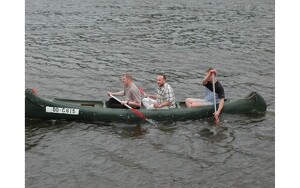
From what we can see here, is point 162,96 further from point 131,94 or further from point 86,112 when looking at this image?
point 86,112

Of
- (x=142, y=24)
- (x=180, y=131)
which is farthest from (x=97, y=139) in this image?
(x=142, y=24)

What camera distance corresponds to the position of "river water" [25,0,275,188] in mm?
9117

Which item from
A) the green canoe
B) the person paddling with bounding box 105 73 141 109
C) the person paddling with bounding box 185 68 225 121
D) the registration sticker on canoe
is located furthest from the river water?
the person paddling with bounding box 105 73 141 109

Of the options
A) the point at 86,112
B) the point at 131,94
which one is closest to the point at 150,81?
the point at 131,94

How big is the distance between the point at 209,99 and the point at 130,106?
230cm

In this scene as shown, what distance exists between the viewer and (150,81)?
1652cm

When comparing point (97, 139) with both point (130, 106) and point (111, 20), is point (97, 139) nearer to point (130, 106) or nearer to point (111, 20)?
point (130, 106)

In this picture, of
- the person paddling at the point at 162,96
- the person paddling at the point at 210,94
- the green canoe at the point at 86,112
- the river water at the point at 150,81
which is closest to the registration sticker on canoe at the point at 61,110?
the green canoe at the point at 86,112

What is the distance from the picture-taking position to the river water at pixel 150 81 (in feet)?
29.9

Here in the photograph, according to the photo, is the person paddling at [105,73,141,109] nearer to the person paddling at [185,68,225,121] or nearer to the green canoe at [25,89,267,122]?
the green canoe at [25,89,267,122]

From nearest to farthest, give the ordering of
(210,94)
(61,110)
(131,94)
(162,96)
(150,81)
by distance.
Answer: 1. (61,110)
2. (131,94)
3. (162,96)
4. (210,94)
5. (150,81)

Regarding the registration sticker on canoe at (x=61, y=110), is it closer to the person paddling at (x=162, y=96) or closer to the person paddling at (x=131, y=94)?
the person paddling at (x=131, y=94)

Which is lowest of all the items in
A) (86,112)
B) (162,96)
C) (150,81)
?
(86,112)

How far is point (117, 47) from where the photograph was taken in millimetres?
22500
